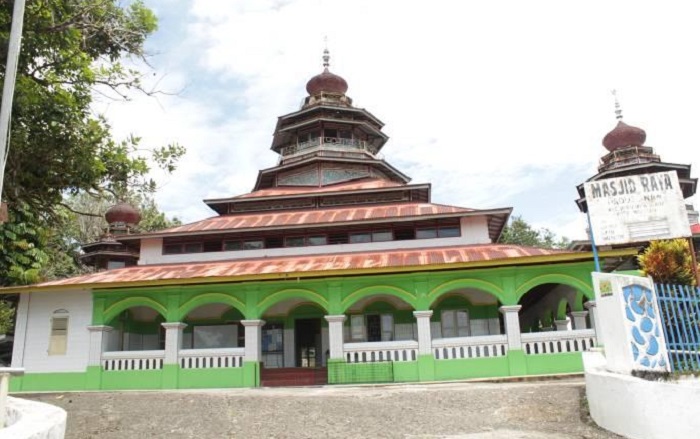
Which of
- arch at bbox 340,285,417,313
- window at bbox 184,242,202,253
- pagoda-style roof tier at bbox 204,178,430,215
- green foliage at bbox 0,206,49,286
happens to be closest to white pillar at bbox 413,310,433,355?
arch at bbox 340,285,417,313

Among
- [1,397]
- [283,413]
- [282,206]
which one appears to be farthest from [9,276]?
[1,397]

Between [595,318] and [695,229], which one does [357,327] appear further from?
[695,229]

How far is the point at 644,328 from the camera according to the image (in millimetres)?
8453

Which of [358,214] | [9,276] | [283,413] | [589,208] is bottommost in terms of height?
[283,413]

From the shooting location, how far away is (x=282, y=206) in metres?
24.9

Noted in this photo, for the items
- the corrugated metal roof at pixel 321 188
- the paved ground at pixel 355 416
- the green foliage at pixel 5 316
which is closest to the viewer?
the paved ground at pixel 355 416

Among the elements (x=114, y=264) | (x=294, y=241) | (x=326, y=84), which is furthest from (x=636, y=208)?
(x=114, y=264)

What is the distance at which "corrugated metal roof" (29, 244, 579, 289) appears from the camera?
691 inches

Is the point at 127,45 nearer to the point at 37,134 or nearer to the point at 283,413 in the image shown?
the point at 37,134

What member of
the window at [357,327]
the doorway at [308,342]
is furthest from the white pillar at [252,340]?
the window at [357,327]

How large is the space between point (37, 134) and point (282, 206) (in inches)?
573

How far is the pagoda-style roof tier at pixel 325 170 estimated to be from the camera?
26.6 metres

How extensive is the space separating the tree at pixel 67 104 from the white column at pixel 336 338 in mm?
7648

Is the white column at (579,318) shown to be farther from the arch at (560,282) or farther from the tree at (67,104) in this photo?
the tree at (67,104)
